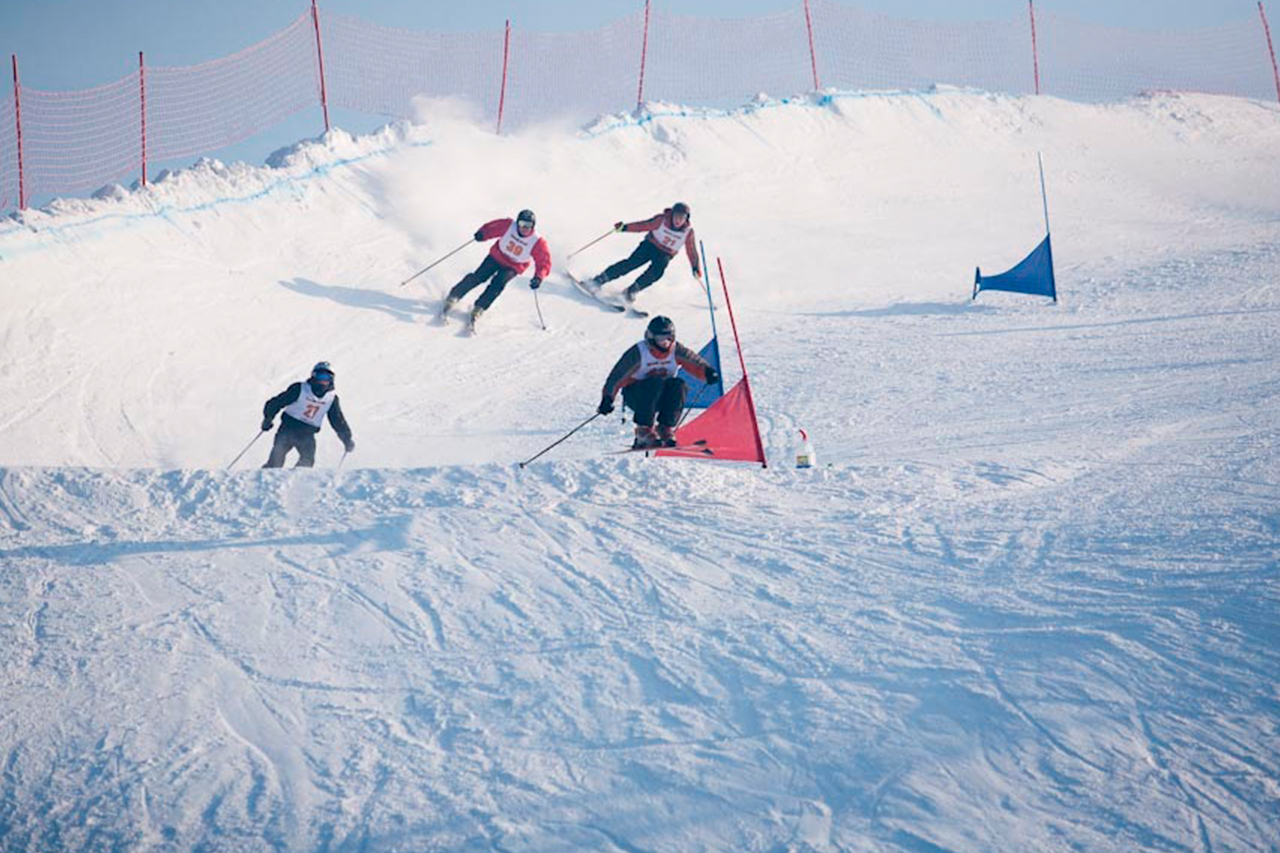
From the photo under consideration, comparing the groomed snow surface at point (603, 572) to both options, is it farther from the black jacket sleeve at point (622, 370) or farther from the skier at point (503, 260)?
the black jacket sleeve at point (622, 370)

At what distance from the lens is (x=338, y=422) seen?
8031 millimetres

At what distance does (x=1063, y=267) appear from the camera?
1330 cm

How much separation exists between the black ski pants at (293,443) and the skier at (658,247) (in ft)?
15.9

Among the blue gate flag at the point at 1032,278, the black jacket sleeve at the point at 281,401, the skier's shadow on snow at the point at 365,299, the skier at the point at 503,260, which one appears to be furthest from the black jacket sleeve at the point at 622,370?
the blue gate flag at the point at 1032,278

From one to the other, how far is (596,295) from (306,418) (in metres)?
5.00

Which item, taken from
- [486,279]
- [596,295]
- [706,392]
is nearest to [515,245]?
[486,279]

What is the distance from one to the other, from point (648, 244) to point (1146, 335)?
521cm

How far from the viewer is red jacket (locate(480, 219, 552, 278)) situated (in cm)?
1125

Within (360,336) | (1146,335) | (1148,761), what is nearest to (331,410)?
(360,336)

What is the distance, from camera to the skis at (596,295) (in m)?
12.2

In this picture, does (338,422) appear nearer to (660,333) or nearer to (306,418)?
(306,418)

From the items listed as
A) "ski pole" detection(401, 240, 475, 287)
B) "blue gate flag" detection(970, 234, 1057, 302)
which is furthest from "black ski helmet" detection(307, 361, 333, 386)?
"blue gate flag" detection(970, 234, 1057, 302)

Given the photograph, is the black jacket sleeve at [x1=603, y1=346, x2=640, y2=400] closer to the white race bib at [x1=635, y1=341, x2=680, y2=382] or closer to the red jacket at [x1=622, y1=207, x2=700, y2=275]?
the white race bib at [x1=635, y1=341, x2=680, y2=382]

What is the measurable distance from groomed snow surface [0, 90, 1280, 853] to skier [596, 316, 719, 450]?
1.90ft
